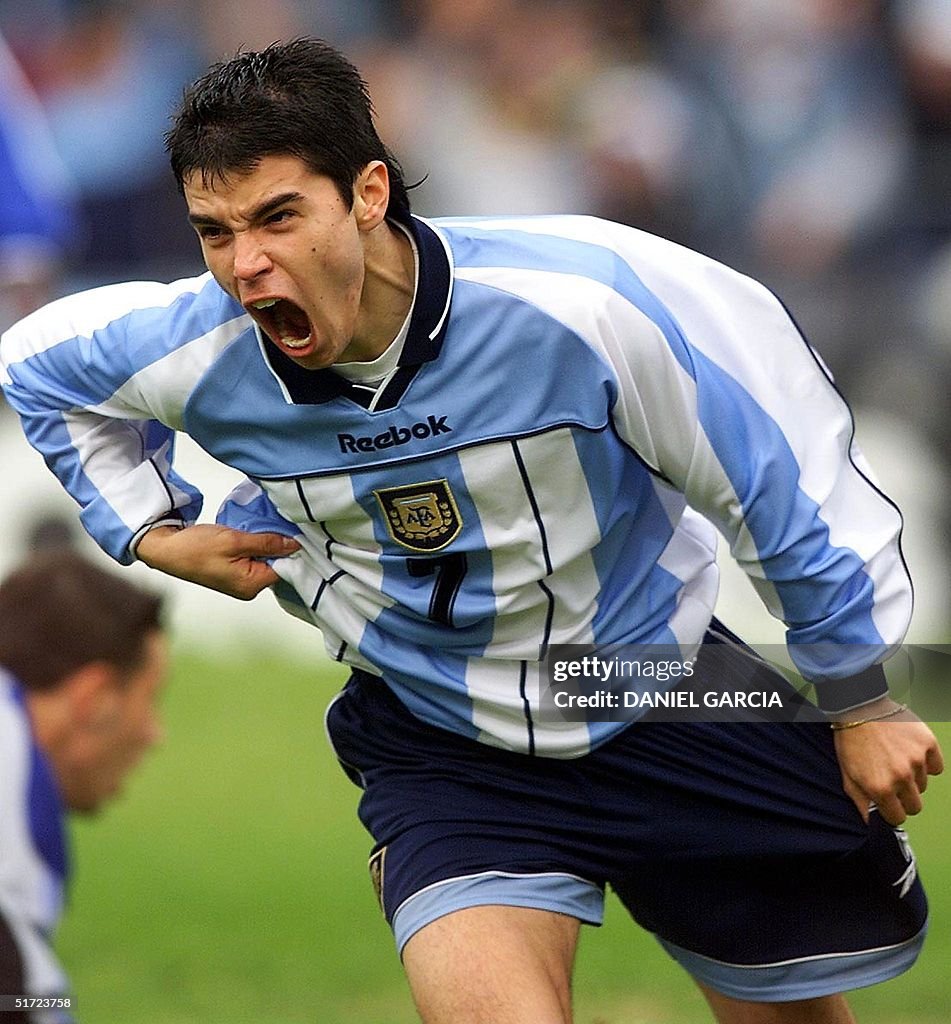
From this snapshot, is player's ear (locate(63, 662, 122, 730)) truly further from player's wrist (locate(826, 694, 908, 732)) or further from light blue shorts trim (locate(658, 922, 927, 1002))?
player's wrist (locate(826, 694, 908, 732))

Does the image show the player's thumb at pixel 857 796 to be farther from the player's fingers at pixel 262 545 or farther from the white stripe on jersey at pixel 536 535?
the player's fingers at pixel 262 545

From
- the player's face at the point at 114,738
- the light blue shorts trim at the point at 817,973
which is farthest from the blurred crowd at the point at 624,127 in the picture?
the light blue shorts trim at the point at 817,973

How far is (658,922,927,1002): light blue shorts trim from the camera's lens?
3.80m

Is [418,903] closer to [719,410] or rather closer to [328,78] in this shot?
[719,410]

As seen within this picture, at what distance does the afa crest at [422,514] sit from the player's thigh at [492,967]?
64 centimetres

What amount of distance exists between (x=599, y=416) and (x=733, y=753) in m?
0.81

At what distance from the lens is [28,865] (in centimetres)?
346

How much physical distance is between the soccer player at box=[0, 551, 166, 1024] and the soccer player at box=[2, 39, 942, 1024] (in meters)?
0.43

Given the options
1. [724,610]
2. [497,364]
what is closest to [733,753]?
[497,364]

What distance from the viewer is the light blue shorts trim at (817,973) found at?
3.80 meters

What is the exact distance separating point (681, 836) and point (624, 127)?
22.5 feet

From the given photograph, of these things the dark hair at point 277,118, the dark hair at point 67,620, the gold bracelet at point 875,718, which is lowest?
the dark hair at point 67,620

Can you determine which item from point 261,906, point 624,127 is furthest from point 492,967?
point 624,127

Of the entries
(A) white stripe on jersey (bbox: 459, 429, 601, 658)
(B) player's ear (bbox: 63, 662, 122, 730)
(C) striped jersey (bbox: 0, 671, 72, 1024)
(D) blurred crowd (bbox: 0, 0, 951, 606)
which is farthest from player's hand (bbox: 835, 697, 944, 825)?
(D) blurred crowd (bbox: 0, 0, 951, 606)
